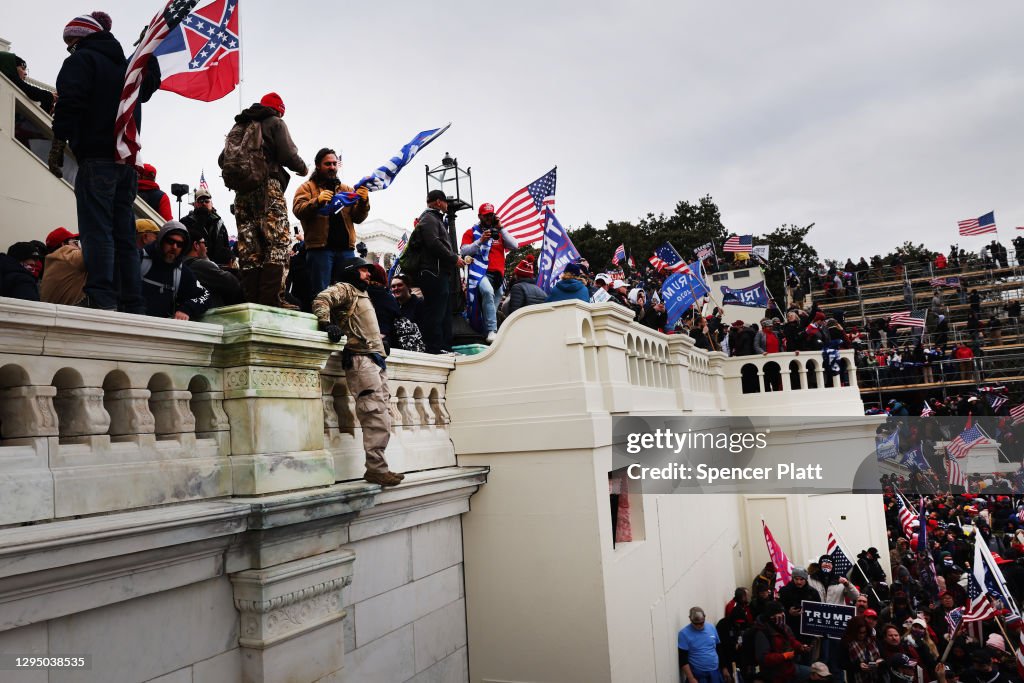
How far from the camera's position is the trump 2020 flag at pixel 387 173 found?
5660mm

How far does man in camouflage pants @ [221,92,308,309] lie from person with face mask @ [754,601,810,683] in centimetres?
760

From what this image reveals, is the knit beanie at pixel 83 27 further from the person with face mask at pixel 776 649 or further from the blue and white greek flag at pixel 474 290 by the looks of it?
the person with face mask at pixel 776 649

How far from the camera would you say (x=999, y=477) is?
23.2 meters

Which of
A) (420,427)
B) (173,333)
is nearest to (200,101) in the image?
(173,333)

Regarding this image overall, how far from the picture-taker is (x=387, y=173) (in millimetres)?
6082

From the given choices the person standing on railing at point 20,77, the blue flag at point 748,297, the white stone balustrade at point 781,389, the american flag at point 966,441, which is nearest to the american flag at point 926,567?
the white stone balustrade at point 781,389

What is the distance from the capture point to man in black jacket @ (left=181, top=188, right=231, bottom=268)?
7.23m

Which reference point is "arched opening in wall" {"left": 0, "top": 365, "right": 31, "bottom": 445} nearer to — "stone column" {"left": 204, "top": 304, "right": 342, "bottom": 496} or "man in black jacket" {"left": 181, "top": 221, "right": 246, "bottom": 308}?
"stone column" {"left": 204, "top": 304, "right": 342, "bottom": 496}

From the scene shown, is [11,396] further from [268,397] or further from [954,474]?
[954,474]

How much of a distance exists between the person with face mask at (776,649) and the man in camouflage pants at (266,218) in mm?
7597

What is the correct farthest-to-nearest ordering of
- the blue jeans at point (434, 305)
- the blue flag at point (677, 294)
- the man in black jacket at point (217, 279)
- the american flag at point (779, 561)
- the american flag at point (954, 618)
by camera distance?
the blue flag at point (677, 294), the american flag at point (779, 561), the american flag at point (954, 618), the blue jeans at point (434, 305), the man in black jacket at point (217, 279)

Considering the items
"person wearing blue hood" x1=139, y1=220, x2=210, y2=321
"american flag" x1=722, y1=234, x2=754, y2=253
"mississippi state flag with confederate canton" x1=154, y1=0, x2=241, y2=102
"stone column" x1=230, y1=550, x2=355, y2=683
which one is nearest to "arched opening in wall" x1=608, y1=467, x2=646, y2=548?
"stone column" x1=230, y1=550, x2=355, y2=683

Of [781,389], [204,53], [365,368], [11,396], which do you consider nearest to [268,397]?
[365,368]

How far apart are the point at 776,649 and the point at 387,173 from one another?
25.4ft
